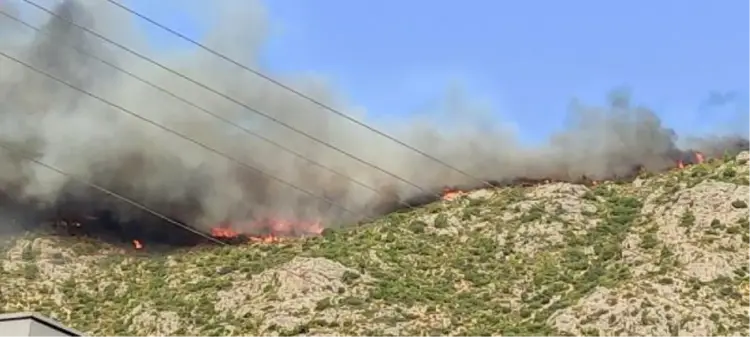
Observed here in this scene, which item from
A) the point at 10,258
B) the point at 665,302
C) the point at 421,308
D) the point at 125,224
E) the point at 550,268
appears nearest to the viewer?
the point at 665,302

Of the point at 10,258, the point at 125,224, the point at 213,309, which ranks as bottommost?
the point at 213,309

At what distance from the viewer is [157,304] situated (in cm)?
7288

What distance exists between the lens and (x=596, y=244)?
78625 millimetres

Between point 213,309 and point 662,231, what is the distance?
1262 inches

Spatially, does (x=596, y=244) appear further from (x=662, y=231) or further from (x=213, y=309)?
(x=213, y=309)

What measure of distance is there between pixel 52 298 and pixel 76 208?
31.2 m

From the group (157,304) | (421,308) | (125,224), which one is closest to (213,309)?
(157,304)

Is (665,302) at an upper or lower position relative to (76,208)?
lower

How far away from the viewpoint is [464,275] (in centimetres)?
7544

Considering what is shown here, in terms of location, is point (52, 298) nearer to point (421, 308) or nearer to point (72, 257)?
point (72, 257)

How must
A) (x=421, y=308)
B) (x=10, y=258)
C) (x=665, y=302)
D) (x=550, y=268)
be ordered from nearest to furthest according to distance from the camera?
(x=665, y=302) < (x=421, y=308) < (x=550, y=268) < (x=10, y=258)

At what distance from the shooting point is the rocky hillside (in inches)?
2628

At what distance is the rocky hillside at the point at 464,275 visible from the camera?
6675 cm

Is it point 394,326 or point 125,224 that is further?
point 125,224
